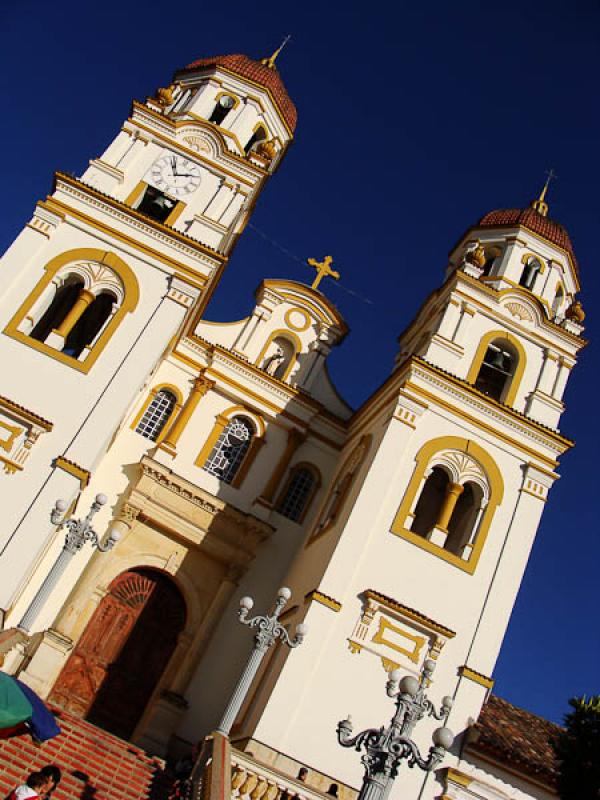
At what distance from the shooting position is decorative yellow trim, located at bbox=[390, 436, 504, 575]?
17.1 metres

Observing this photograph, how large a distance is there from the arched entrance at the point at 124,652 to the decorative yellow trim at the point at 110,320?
5599 millimetres

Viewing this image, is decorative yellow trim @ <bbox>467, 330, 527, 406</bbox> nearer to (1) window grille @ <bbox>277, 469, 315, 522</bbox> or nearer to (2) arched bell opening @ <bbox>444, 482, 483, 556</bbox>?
(2) arched bell opening @ <bbox>444, 482, 483, 556</bbox>

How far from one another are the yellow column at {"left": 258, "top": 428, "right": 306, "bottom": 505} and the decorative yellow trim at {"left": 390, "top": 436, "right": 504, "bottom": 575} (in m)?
4.41

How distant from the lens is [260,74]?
83.0 feet

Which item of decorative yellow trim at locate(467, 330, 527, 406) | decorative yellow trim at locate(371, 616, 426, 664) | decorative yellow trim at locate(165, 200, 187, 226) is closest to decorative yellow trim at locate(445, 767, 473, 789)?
decorative yellow trim at locate(371, 616, 426, 664)

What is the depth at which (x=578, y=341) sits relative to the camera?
21891mm

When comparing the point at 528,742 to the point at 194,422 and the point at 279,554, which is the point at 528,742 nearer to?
the point at 279,554

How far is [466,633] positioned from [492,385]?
812cm

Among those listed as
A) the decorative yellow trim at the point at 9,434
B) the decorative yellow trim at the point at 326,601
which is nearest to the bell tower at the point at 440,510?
the decorative yellow trim at the point at 326,601

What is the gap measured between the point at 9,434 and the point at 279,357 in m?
9.24

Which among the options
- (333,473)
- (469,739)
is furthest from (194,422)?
(469,739)

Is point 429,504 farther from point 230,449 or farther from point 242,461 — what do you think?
point 230,449

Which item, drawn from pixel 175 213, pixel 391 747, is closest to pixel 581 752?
pixel 391 747

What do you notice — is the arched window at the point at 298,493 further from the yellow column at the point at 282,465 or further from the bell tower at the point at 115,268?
the bell tower at the point at 115,268
